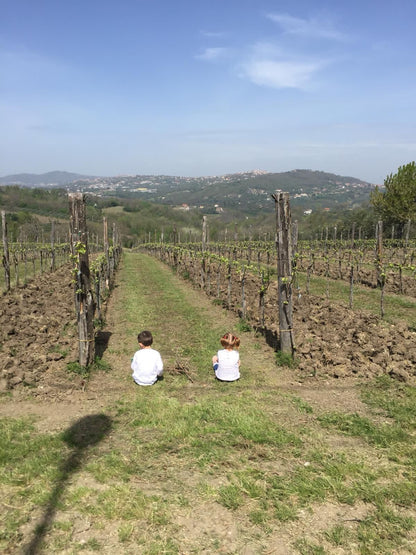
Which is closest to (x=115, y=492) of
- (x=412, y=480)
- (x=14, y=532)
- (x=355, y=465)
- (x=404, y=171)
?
(x=14, y=532)

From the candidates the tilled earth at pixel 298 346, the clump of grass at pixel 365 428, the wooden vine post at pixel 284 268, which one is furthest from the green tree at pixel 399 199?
the clump of grass at pixel 365 428

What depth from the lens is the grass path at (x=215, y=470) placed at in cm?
358

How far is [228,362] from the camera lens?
23.6ft

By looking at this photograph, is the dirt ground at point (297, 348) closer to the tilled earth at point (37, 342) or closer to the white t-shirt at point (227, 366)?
the tilled earth at point (37, 342)

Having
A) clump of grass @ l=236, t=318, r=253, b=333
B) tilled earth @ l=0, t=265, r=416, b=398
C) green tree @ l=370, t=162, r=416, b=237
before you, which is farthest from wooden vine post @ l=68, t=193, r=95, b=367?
green tree @ l=370, t=162, r=416, b=237

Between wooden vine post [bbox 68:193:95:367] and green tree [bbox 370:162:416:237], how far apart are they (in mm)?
40964

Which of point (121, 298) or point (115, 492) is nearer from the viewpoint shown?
point (115, 492)

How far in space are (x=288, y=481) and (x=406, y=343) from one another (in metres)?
5.41

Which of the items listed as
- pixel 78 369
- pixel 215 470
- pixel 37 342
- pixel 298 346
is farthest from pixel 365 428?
pixel 37 342

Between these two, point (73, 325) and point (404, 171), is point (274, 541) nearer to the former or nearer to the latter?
point (73, 325)

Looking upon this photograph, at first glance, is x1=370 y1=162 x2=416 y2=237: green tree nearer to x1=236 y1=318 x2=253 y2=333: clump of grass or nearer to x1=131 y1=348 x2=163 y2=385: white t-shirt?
x1=236 y1=318 x2=253 y2=333: clump of grass

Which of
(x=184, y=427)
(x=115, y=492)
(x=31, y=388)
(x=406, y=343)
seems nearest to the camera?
(x=115, y=492)

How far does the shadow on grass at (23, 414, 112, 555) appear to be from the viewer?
11.8 ft

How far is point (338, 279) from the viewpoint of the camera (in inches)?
832
